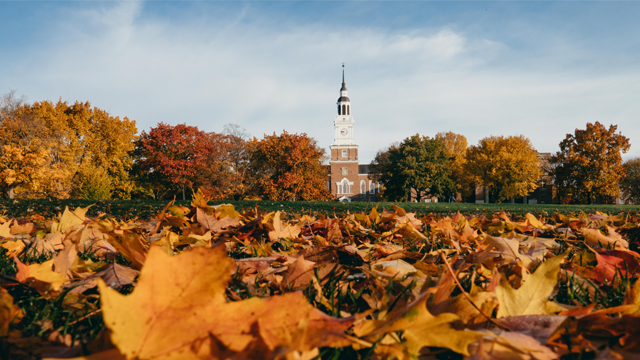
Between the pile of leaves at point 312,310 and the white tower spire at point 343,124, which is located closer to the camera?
the pile of leaves at point 312,310

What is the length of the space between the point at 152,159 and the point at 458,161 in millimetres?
42412

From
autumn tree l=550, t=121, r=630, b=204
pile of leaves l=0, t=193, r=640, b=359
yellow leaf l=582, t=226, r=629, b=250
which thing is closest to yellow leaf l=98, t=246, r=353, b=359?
pile of leaves l=0, t=193, r=640, b=359

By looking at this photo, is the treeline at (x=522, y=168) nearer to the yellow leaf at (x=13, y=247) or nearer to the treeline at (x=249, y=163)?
the treeline at (x=249, y=163)

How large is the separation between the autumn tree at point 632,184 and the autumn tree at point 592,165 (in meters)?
12.9

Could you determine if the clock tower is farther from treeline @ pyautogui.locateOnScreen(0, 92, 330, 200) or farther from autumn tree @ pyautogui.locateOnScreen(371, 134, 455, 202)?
treeline @ pyautogui.locateOnScreen(0, 92, 330, 200)

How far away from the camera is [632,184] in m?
49.2

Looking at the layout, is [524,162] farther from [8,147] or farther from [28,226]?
[8,147]

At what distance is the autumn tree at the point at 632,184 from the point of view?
160ft

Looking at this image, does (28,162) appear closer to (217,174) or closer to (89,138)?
(89,138)

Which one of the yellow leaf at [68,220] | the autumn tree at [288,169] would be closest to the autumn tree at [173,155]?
the autumn tree at [288,169]

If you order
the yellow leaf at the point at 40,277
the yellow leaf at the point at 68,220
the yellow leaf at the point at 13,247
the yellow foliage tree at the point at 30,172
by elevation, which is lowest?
the yellow leaf at the point at 13,247

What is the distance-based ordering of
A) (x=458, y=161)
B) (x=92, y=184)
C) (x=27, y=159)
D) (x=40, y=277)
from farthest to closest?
1. (x=458, y=161)
2. (x=92, y=184)
3. (x=27, y=159)
4. (x=40, y=277)

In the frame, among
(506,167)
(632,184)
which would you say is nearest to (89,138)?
(506,167)

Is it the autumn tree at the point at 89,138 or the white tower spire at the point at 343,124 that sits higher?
the white tower spire at the point at 343,124
